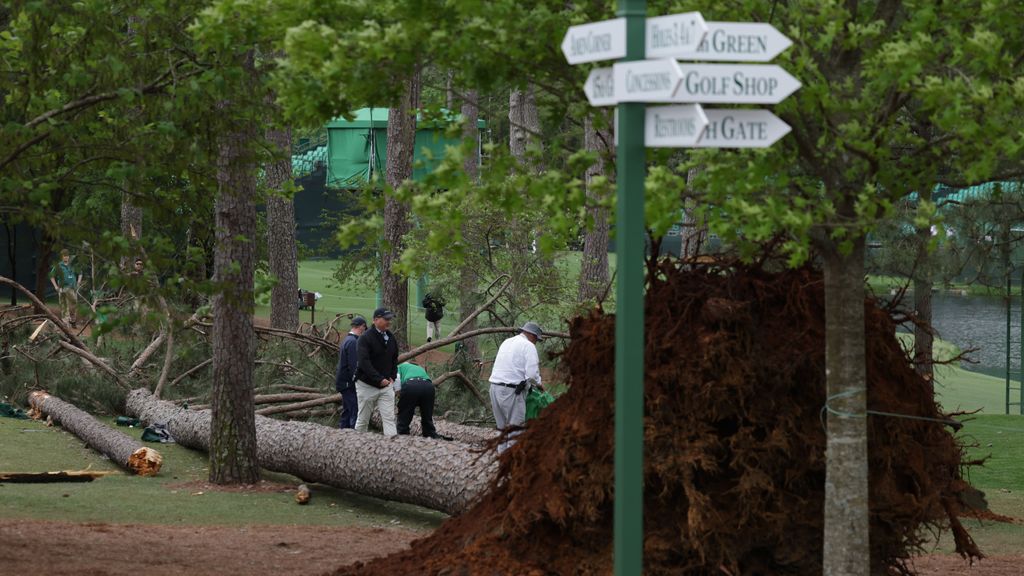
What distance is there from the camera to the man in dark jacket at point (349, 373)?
16500 mm

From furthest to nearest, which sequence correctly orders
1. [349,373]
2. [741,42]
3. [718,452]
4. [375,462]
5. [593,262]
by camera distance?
[593,262], [349,373], [375,462], [718,452], [741,42]

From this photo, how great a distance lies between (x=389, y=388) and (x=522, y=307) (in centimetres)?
607

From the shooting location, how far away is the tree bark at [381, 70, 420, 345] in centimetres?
2281

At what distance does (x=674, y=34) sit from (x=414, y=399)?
36.1ft

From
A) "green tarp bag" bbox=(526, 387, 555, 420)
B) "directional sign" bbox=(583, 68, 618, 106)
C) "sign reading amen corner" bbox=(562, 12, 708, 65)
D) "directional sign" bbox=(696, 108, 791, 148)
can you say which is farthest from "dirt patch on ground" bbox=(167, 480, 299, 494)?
"directional sign" bbox=(696, 108, 791, 148)

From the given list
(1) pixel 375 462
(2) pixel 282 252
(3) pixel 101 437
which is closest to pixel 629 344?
(1) pixel 375 462

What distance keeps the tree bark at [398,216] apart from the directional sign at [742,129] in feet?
54.0

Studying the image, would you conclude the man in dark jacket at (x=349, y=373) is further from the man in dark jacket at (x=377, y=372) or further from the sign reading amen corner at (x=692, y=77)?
the sign reading amen corner at (x=692, y=77)

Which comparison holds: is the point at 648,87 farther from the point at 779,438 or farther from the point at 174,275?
the point at 174,275

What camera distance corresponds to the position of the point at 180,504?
45.0ft

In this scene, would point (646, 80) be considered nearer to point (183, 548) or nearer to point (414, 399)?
point (183, 548)

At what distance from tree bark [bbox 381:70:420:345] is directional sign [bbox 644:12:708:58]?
54.4 feet

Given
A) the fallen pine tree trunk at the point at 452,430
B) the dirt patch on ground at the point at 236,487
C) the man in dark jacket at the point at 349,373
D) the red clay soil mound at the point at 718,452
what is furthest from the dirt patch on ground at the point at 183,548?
the man in dark jacket at the point at 349,373

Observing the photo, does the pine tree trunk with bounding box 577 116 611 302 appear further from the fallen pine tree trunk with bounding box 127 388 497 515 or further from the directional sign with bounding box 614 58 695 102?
the directional sign with bounding box 614 58 695 102
